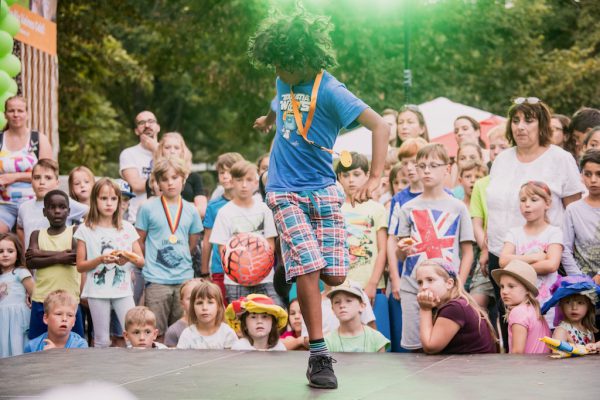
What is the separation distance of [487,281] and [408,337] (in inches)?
35.8

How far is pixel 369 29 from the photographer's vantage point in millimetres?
24609

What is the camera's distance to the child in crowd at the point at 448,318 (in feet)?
20.6

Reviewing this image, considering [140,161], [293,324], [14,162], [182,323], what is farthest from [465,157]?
[14,162]

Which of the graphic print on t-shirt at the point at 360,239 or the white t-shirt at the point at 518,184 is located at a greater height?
the white t-shirt at the point at 518,184

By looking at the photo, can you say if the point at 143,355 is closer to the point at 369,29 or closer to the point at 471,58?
the point at 369,29

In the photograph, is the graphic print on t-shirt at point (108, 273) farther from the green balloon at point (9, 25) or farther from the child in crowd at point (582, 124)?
the child in crowd at point (582, 124)

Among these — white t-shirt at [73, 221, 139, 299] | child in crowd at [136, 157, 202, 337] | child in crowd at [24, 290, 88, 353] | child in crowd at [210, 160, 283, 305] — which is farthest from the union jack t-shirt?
child in crowd at [24, 290, 88, 353]

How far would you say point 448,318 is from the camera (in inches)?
247

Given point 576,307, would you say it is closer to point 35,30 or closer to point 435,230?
point 435,230

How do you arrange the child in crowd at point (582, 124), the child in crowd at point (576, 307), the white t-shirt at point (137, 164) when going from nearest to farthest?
the child in crowd at point (576, 307) < the child in crowd at point (582, 124) < the white t-shirt at point (137, 164)

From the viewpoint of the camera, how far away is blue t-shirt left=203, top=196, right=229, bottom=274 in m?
8.45

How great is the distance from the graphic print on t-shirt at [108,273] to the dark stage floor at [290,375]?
1288 millimetres

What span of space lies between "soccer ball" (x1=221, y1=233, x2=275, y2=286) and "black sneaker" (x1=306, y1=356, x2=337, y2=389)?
8.34ft

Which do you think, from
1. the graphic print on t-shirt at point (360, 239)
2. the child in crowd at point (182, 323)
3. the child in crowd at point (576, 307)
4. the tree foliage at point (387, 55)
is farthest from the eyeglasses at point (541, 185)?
the tree foliage at point (387, 55)
